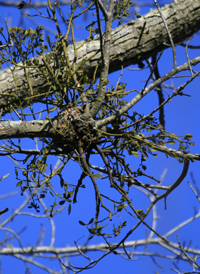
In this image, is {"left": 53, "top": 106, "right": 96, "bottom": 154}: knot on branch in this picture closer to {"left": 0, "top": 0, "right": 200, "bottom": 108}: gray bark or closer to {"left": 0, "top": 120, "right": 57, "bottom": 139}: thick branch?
{"left": 0, "top": 120, "right": 57, "bottom": 139}: thick branch

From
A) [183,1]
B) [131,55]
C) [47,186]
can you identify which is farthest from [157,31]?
[47,186]

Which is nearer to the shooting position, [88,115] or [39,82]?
[88,115]

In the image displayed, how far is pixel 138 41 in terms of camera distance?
66.2 inches

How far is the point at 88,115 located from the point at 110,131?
0.11 meters

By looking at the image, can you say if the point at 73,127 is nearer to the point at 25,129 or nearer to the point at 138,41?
the point at 25,129

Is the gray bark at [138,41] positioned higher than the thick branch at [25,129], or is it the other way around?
the gray bark at [138,41]

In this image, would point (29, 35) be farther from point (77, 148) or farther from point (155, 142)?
point (155, 142)

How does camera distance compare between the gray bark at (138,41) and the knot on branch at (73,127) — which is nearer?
the knot on branch at (73,127)

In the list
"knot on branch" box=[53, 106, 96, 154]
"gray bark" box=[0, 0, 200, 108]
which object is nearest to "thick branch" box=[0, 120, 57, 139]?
"knot on branch" box=[53, 106, 96, 154]

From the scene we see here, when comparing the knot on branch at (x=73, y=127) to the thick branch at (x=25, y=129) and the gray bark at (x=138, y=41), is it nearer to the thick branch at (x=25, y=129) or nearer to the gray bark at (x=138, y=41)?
the thick branch at (x=25, y=129)

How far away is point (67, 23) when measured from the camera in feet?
3.44

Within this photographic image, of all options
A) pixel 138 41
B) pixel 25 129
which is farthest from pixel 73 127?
pixel 138 41

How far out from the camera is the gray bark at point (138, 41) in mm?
1625

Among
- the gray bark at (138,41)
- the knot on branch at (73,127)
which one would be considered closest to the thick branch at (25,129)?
the knot on branch at (73,127)
